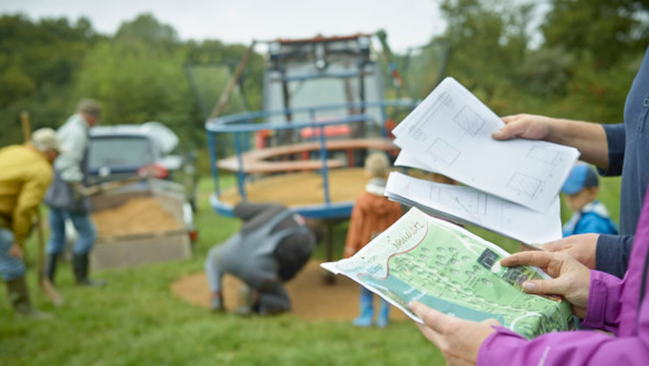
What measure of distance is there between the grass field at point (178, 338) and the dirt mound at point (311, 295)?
0.29 metres

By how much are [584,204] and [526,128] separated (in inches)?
83.8

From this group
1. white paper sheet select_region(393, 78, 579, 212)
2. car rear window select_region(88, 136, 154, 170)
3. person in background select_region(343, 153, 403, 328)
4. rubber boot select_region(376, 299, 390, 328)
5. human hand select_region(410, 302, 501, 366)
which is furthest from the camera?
car rear window select_region(88, 136, 154, 170)

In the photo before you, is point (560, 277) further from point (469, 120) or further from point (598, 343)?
point (469, 120)

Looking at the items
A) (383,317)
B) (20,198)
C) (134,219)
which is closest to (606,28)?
(134,219)

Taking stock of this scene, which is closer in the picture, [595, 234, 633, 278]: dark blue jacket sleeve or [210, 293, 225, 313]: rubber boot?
[595, 234, 633, 278]: dark blue jacket sleeve

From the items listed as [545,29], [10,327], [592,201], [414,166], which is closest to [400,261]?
[414,166]

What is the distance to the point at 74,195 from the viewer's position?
561 centimetres

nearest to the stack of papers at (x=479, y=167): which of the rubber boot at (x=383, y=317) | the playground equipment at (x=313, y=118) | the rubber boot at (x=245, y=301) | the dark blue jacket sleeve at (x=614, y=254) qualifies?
→ the dark blue jacket sleeve at (x=614, y=254)

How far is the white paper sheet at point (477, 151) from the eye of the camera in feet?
4.14

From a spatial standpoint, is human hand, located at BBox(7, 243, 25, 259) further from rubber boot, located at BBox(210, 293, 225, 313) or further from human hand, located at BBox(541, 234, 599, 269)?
human hand, located at BBox(541, 234, 599, 269)

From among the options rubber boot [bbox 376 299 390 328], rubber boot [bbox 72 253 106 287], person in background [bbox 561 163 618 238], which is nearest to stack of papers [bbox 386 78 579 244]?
person in background [bbox 561 163 618 238]

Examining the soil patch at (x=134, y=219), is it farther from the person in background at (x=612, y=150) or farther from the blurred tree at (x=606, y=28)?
the blurred tree at (x=606, y=28)

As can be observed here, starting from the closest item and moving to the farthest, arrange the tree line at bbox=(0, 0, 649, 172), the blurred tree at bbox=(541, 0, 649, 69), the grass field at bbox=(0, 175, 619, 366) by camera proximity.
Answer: the grass field at bbox=(0, 175, 619, 366) → the tree line at bbox=(0, 0, 649, 172) → the blurred tree at bbox=(541, 0, 649, 69)

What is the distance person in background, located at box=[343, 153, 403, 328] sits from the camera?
4.12 meters
